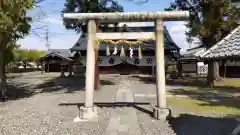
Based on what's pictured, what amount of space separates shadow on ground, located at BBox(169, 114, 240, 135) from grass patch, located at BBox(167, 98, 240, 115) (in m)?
1.61

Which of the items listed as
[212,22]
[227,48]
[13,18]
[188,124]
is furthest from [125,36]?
[212,22]

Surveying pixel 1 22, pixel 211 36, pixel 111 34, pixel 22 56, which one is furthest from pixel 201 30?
pixel 22 56

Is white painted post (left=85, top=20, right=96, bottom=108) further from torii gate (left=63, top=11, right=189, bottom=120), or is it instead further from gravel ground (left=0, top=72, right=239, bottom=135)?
gravel ground (left=0, top=72, right=239, bottom=135)

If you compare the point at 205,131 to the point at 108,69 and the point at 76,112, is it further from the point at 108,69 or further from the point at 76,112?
the point at 108,69

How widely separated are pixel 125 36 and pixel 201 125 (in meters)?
4.18

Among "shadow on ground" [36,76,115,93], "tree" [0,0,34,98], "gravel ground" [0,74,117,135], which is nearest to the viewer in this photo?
"gravel ground" [0,74,117,135]

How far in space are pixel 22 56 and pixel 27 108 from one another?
148 ft

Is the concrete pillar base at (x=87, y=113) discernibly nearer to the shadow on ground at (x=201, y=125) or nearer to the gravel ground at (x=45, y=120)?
the gravel ground at (x=45, y=120)

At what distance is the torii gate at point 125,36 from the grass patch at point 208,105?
2098 millimetres

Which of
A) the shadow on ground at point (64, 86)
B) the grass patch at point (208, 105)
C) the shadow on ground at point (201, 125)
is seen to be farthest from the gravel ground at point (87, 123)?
the shadow on ground at point (64, 86)

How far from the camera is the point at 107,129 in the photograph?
32.8 feet

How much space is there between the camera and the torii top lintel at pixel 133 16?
1206 centimetres

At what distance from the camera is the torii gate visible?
11883 mm

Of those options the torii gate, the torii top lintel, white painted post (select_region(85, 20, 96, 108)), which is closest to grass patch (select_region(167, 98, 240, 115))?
the torii gate
